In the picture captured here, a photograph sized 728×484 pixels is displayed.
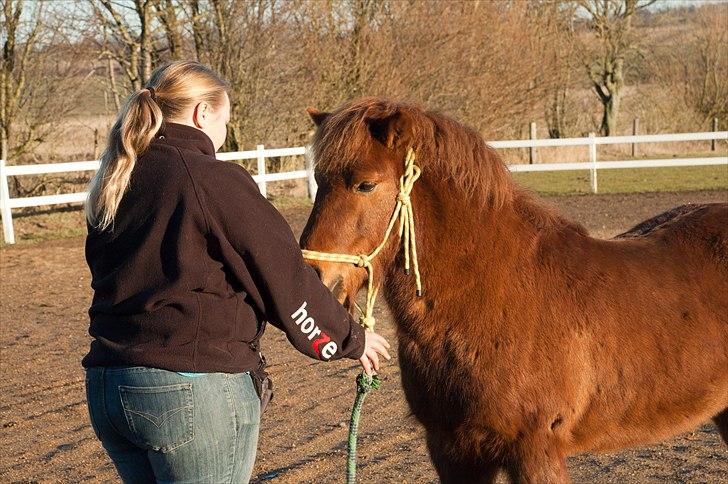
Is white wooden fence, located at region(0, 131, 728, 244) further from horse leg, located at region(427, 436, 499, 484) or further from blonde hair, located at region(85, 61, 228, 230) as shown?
blonde hair, located at region(85, 61, 228, 230)

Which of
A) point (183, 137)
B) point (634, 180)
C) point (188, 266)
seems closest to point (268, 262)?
point (188, 266)

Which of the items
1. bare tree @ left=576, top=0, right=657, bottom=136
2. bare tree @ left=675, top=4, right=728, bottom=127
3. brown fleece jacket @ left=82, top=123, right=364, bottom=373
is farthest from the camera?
bare tree @ left=675, top=4, right=728, bottom=127

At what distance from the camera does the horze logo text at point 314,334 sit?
2311 millimetres

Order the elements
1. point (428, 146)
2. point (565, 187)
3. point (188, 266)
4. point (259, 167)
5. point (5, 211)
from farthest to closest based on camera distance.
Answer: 1. point (565, 187)
2. point (259, 167)
3. point (5, 211)
4. point (428, 146)
5. point (188, 266)

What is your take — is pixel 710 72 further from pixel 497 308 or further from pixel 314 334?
pixel 314 334

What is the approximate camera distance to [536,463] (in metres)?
2.88

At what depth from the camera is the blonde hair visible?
7.31 feet

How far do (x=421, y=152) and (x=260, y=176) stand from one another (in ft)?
46.1

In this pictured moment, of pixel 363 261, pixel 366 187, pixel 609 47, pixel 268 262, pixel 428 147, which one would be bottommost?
pixel 363 261

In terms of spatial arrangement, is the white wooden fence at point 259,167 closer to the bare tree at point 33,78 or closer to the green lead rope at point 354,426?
the bare tree at point 33,78

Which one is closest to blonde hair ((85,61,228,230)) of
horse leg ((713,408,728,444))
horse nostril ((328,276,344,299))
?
horse nostril ((328,276,344,299))

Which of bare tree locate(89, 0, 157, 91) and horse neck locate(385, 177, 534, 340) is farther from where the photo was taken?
bare tree locate(89, 0, 157, 91)

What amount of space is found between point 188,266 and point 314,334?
0.40m

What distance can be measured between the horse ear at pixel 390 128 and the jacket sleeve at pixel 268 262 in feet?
2.18
